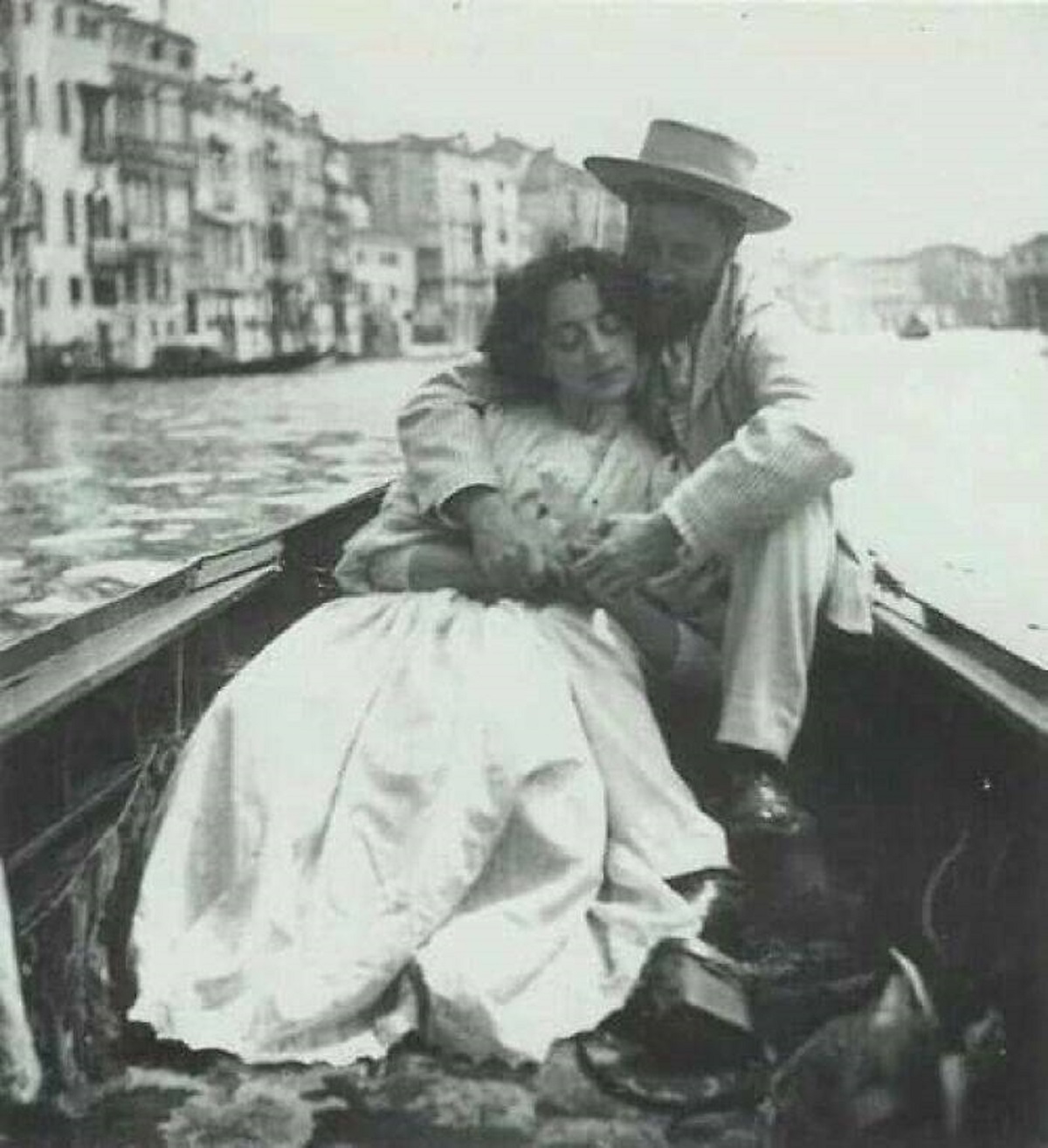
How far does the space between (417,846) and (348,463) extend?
27.6 inches

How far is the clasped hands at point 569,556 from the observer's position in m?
1.35

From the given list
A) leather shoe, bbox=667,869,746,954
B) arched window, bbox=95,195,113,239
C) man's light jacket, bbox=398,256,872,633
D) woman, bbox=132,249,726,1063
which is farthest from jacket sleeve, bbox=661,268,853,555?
arched window, bbox=95,195,113,239

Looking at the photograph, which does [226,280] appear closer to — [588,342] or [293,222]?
[293,222]

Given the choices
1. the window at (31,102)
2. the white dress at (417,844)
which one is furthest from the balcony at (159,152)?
the white dress at (417,844)

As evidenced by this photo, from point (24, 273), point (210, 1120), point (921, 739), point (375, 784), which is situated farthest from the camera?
point (24, 273)

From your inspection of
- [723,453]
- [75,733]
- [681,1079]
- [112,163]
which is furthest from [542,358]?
[681,1079]

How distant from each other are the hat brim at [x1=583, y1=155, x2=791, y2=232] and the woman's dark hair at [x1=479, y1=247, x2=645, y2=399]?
0.33 feet

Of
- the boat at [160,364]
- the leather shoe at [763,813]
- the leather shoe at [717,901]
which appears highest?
the boat at [160,364]

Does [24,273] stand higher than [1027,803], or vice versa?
[24,273]

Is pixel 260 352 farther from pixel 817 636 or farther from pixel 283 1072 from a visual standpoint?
pixel 283 1072

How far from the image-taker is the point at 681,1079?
1.02 metres

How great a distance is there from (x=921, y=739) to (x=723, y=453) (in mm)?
368

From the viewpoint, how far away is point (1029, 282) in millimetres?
1494

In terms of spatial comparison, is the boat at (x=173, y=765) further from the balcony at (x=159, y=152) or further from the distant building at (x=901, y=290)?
the balcony at (x=159, y=152)
